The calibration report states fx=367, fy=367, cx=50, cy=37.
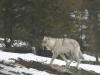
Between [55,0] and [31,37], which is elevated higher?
[55,0]

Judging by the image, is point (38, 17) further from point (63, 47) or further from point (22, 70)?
point (63, 47)

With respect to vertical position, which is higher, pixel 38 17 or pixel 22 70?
pixel 38 17

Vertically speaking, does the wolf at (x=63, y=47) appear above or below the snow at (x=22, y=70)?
above

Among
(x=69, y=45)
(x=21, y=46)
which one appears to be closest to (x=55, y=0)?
(x=69, y=45)

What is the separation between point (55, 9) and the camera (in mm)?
5250

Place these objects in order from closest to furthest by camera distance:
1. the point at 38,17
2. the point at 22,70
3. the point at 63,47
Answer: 1. the point at 38,17
2. the point at 22,70
3. the point at 63,47

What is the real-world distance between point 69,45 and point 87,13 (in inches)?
448

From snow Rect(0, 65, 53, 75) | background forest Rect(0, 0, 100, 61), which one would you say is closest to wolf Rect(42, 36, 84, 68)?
snow Rect(0, 65, 53, 75)

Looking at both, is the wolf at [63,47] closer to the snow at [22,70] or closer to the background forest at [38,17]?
the snow at [22,70]

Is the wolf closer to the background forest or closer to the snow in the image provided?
the snow

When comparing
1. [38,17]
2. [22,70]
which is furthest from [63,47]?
[38,17]

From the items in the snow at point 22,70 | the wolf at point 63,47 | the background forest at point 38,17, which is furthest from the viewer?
the wolf at point 63,47

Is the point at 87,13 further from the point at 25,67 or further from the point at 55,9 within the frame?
the point at 25,67

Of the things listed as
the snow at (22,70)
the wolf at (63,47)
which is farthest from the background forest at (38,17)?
the wolf at (63,47)
